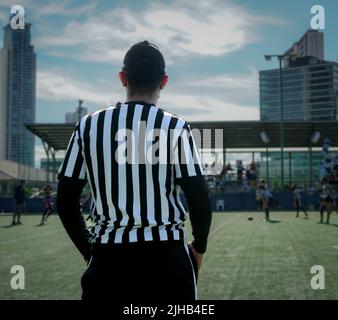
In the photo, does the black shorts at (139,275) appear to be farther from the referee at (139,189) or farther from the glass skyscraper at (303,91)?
the glass skyscraper at (303,91)

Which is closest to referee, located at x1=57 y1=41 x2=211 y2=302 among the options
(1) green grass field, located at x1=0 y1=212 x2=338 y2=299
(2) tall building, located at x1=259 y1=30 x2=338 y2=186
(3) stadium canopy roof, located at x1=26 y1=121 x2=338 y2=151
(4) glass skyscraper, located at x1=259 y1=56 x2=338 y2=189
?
(1) green grass field, located at x1=0 y1=212 x2=338 y2=299

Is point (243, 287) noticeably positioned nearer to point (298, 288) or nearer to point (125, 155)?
point (298, 288)

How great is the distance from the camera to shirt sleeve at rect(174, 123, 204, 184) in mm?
2684

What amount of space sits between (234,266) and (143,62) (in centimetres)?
730

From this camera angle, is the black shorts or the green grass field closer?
the black shorts

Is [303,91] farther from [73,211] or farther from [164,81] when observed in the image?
[73,211]

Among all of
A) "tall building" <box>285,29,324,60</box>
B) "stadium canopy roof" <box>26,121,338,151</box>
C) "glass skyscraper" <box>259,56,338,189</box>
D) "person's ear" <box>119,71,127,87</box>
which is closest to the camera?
"person's ear" <box>119,71,127,87</box>

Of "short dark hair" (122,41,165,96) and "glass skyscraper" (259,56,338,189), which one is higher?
"glass skyscraper" (259,56,338,189)

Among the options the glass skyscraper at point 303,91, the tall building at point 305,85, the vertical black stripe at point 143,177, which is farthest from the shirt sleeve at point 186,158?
the tall building at point 305,85

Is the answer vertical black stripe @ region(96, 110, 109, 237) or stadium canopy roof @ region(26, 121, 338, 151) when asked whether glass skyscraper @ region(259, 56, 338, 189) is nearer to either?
stadium canopy roof @ region(26, 121, 338, 151)

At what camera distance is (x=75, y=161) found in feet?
9.16

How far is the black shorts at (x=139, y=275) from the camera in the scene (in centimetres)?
252

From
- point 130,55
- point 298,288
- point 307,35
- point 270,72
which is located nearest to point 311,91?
point 307,35

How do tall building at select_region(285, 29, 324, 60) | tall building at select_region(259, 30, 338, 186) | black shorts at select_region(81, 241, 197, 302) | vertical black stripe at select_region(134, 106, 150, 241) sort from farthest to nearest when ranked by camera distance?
tall building at select_region(285, 29, 324, 60), tall building at select_region(259, 30, 338, 186), vertical black stripe at select_region(134, 106, 150, 241), black shorts at select_region(81, 241, 197, 302)
